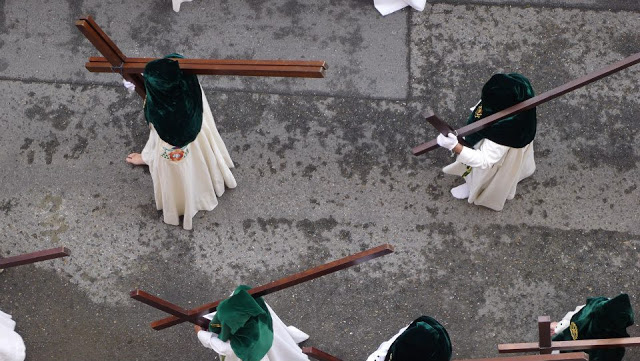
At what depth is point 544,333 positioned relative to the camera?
385cm

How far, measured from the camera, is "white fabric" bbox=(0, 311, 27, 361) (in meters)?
4.99

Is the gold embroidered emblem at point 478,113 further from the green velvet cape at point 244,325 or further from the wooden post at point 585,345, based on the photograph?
the green velvet cape at point 244,325

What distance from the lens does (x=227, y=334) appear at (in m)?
4.09

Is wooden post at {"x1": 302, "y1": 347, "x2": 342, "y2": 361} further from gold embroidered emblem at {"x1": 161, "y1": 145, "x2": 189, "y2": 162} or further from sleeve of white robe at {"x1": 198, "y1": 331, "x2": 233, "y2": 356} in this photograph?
gold embroidered emblem at {"x1": 161, "y1": 145, "x2": 189, "y2": 162}

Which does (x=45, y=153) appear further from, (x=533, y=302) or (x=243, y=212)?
(x=533, y=302)

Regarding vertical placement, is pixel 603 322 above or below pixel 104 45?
below

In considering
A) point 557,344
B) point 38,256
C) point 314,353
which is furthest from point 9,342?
point 557,344

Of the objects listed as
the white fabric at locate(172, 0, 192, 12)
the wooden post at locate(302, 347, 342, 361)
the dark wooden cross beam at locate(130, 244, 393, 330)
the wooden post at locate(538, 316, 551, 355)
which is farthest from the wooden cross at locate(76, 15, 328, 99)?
the white fabric at locate(172, 0, 192, 12)

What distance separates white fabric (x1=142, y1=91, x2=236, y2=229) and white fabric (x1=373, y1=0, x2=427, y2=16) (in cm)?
188

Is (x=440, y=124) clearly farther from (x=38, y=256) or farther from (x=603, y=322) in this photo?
(x=38, y=256)

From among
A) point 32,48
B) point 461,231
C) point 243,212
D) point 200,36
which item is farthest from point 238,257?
point 32,48

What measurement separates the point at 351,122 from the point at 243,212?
1108 mm

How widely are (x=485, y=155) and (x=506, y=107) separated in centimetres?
39

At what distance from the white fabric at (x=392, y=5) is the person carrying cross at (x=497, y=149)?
1.61 m
